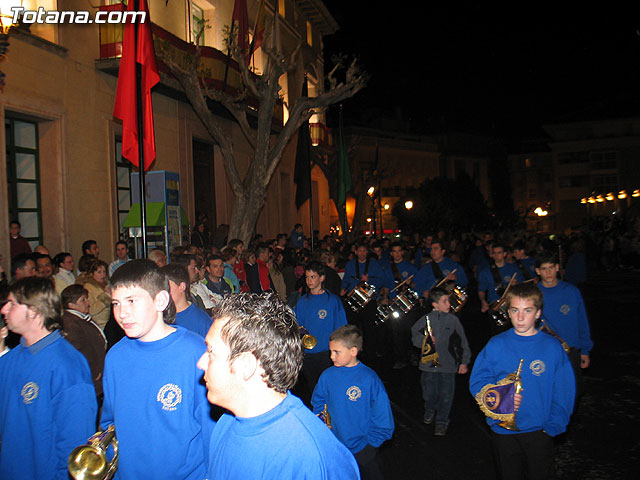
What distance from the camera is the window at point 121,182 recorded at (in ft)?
49.1

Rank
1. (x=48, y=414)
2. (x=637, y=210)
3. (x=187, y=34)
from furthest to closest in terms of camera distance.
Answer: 1. (x=637, y=210)
2. (x=187, y=34)
3. (x=48, y=414)

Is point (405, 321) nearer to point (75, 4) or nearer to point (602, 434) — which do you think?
point (602, 434)

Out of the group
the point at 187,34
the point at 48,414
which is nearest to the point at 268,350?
the point at 48,414

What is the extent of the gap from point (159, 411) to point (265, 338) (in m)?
1.22

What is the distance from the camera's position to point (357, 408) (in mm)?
4293

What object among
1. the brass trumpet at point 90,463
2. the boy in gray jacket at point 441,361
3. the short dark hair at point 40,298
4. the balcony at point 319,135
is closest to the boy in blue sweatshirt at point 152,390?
the brass trumpet at point 90,463

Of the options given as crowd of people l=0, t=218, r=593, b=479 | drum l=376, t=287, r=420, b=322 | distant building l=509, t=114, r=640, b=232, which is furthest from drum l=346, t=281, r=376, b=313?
distant building l=509, t=114, r=640, b=232

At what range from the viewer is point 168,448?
9.13 feet

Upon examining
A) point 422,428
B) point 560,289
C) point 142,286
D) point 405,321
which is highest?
point 142,286

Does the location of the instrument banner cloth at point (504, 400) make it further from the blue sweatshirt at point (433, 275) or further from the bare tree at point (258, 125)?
the bare tree at point (258, 125)

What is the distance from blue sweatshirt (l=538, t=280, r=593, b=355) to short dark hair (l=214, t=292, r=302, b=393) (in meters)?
5.01

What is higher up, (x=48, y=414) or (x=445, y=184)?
(x=445, y=184)

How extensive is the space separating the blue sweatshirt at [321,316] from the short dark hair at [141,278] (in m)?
3.56

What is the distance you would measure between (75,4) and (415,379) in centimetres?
1123
